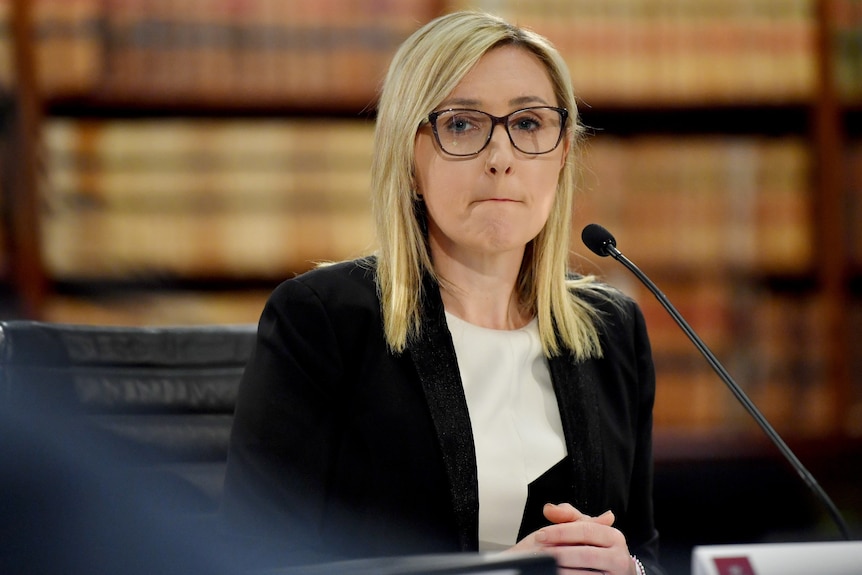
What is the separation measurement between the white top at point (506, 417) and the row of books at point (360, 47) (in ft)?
4.67

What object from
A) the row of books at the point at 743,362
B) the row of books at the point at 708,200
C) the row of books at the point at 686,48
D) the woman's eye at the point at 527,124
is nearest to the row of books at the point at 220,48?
the row of books at the point at 686,48

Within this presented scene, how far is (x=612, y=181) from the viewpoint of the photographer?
2.82 meters

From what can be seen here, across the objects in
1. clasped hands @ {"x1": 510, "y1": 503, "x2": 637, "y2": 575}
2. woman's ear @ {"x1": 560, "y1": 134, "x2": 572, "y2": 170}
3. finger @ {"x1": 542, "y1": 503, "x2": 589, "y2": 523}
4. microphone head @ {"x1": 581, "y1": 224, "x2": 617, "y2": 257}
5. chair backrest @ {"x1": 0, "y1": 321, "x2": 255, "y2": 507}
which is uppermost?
woman's ear @ {"x1": 560, "y1": 134, "x2": 572, "y2": 170}

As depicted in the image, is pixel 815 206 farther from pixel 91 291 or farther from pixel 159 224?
pixel 91 291

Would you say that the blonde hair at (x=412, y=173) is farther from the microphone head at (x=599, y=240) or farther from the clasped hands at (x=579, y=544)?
the clasped hands at (x=579, y=544)

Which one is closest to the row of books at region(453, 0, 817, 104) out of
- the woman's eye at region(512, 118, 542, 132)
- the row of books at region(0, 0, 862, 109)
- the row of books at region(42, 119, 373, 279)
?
the row of books at region(0, 0, 862, 109)

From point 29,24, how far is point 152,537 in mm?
1626

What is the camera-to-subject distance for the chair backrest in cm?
136

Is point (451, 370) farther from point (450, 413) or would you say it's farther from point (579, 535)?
point (579, 535)

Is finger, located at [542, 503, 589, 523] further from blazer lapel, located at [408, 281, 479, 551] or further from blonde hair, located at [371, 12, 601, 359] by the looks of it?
blonde hair, located at [371, 12, 601, 359]

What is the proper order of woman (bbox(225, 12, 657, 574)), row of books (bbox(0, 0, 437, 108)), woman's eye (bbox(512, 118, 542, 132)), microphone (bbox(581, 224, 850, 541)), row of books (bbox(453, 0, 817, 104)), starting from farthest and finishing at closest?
1. row of books (bbox(453, 0, 817, 104))
2. row of books (bbox(0, 0, 437, 108))
3. woman's eye (bbox(512, 118, 542, 132))
4. woman (bbox(225, 12, 657, 574))
5. microphone (bbox(581, 224, 850, 541))

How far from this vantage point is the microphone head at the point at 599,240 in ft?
4.37

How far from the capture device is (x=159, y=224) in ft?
8.61

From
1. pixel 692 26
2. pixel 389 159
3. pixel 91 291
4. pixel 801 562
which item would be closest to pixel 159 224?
pixel 91 291
